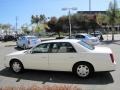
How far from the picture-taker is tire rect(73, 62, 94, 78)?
10023 millimetres

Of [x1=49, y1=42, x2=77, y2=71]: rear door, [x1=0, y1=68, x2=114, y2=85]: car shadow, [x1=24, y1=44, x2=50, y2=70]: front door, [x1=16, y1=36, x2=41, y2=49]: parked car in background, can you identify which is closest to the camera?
[x1=0, y1=68, x2=114, y2=85]: car shadow

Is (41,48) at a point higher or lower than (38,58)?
higher

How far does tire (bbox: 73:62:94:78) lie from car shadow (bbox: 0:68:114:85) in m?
0.18

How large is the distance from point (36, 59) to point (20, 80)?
3.70ft

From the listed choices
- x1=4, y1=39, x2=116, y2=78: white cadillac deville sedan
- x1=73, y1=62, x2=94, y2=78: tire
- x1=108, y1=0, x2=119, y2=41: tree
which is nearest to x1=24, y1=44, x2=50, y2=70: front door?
x1=4, y1=39, x2=116, y2=78: white cadillac deville sedan

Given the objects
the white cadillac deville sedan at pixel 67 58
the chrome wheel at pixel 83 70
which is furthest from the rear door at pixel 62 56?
the chrome wheel at pixel 83 70

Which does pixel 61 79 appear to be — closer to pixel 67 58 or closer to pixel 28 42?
pixel 67 58

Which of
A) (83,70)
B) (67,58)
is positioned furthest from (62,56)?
(83,70)

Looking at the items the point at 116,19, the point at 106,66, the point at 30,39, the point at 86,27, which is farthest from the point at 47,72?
the point at 86,27

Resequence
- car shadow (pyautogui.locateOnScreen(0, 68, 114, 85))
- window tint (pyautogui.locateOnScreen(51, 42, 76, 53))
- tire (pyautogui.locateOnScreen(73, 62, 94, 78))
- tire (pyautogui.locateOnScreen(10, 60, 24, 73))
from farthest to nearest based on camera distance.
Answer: tire (pyautogui.locateOnScreen(10, 60, 24, 73)) < window tint (pyautogui.locateOnScreen(51, 42, 76, 53)) < tire (pyautogui.locateOnScreen(73, 62, 94, 78)) < car shadow (pyautogui.locateOnScreen(0, 68, 114, 85))

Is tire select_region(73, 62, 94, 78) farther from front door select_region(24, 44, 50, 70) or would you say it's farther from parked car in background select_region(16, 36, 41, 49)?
parked car in background select_region(16, 36, 41, 49)

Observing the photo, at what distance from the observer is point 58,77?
34.6 ft

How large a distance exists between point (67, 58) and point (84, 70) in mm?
808

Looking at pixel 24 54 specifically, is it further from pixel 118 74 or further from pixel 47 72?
pixel 118 74
